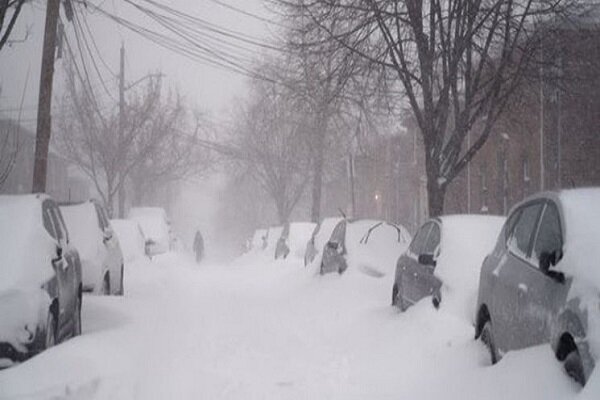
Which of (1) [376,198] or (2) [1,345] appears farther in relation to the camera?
(1) [376,198]

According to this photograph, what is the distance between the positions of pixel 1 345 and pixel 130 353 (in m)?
1.98

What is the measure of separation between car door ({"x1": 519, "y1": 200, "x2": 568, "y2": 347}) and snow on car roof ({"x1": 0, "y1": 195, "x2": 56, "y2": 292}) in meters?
4.37

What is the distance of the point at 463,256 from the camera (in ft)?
32.4

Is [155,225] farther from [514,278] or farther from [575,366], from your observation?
[575,366]

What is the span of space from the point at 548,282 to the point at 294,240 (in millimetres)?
22490

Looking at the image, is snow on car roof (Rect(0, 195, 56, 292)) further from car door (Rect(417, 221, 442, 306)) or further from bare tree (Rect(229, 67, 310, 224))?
bare tree (Rect(229, 67, 310, 224))

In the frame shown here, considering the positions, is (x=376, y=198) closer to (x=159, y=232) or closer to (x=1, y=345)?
(x=159, y=232)

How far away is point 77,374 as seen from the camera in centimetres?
715

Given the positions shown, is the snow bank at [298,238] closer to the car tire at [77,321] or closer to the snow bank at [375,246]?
the snow bank at [375,246]

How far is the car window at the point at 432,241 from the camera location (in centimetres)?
1071

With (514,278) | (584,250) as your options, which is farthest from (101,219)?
(584,250)

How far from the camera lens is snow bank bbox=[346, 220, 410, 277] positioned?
14.6m

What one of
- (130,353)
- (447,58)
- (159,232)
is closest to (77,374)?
(130,353)

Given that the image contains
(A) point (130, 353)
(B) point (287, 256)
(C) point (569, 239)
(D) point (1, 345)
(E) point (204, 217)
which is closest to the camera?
(C) point (569, 239)
